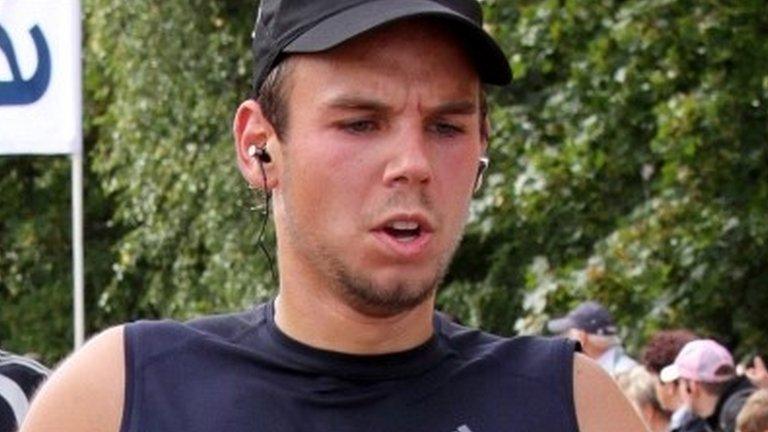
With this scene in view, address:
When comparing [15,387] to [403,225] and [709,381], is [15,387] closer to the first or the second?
[403,225]

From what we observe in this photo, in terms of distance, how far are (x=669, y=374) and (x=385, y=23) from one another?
6507mm

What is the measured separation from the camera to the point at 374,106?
7.97 feet

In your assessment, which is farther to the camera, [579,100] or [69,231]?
[69,231]

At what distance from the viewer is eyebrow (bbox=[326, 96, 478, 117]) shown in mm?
2428

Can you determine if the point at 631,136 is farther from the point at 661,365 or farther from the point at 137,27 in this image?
the point at 137,27

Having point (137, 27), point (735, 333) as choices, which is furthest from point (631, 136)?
point (137, 27)

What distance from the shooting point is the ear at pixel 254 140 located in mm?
2568

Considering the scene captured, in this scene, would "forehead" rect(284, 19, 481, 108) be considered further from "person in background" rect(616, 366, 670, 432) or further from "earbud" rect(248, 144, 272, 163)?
"person in background" rect(616, 366, 670, 432)

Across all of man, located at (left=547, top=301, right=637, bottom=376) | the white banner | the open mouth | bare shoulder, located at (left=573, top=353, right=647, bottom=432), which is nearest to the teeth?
the open mouth

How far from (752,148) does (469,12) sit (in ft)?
35.9

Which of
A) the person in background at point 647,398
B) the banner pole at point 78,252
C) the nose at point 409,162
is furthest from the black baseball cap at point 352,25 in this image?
the person in background at point 647,398

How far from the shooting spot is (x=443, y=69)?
Answer: 247 centimetres

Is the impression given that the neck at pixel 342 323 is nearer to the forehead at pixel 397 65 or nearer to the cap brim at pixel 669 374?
the forehead at pixel 397 65

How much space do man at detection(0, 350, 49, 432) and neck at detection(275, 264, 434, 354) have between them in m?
2.11
